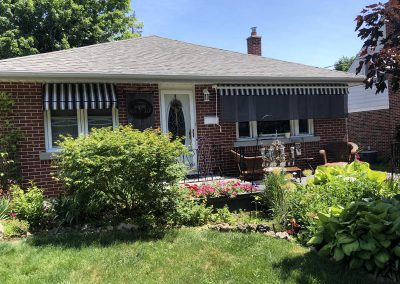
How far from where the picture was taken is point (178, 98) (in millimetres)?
10047

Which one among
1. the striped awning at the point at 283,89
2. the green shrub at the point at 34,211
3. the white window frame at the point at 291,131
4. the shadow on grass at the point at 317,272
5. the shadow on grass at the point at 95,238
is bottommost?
the shadow on grass at the point at 317,272

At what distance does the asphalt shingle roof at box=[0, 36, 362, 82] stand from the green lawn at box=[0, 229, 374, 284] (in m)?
4.11

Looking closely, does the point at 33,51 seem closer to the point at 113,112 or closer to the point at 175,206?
the point at 113,112

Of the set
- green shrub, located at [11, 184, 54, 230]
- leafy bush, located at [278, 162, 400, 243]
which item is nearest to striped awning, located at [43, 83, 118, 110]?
green shrub, located at [11, 184, 54, 230]

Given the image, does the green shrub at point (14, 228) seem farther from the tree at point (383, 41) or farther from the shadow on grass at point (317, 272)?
the tree at point (383, 41)

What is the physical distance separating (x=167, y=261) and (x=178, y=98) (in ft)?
19.6

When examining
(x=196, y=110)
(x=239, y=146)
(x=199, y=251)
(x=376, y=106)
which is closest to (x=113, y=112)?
(x=196, y=110)

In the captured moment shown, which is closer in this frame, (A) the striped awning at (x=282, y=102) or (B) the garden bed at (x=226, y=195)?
(B) the garden bed at (x=226, y=195)

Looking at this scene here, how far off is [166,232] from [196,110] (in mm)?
4809

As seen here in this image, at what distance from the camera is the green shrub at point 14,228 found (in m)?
5.64

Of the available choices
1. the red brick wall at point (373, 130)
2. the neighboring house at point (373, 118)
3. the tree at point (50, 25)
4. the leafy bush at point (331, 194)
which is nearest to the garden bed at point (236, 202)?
the leafy bush at point (331, 194)

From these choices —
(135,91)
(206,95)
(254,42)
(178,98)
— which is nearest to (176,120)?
(178,98)

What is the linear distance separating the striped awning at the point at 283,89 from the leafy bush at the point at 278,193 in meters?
3.98

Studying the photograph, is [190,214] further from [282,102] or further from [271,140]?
[282,102]
